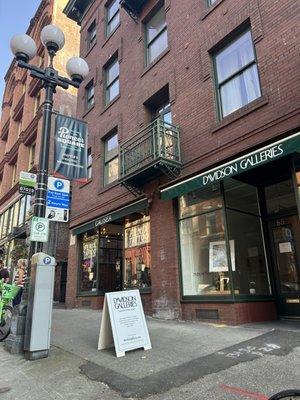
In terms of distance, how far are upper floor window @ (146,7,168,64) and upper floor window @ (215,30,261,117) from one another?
3236 millimetres

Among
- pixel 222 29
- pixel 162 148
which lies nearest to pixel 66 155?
pixel 162 148

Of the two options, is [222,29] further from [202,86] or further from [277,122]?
[277,122]

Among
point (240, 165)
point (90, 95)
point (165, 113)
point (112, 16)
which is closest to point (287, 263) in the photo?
point (240, 165)

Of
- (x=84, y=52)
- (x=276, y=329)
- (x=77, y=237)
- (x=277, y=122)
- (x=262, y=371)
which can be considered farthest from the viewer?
(x=84, y=52)

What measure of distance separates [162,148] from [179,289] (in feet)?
12.8

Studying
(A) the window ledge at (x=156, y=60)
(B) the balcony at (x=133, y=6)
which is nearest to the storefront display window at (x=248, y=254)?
(A) the window ledge at (x=156, y=60)

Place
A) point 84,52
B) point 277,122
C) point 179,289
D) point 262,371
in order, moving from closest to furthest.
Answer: point 262,371
point 277,122
point 179,289
point 84,52

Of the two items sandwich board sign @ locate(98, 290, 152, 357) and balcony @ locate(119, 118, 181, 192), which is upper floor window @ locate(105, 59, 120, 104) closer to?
balcony @ locate(119, 118, 181, 192)

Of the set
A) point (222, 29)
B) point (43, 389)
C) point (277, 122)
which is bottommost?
point (43, 389)

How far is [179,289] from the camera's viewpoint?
31.8 feet

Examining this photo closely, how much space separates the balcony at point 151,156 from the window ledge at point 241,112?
136 cm

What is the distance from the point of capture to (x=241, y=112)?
879 cm

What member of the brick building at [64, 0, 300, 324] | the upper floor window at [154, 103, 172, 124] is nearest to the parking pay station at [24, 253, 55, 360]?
the brick building at [64, 0, 300, 324]

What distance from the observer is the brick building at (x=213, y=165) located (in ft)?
27.1
